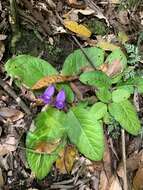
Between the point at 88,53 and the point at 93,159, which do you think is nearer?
the point at 93,159

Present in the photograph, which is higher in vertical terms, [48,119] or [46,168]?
[48,119]

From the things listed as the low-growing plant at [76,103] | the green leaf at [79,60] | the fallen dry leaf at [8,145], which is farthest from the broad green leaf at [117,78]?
the fallen dry leaf at [8,145]

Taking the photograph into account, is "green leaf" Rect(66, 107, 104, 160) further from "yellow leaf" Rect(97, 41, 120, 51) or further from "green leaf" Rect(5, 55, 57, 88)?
"yellow leaf" Rect(97, 41, 120, 51)

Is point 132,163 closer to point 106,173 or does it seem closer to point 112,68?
point 106,173

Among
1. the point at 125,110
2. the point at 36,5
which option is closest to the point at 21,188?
the point at 125,110

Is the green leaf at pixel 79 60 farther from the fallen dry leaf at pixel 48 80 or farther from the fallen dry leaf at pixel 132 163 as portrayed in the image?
the fallen dry leaf at pixel 132 163

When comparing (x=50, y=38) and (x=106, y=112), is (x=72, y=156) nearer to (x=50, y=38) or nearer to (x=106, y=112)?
(x=106, y=112)

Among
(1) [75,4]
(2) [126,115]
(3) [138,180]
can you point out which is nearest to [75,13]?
(1) [75,4]

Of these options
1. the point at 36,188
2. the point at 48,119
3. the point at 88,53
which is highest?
the point at 88,53
